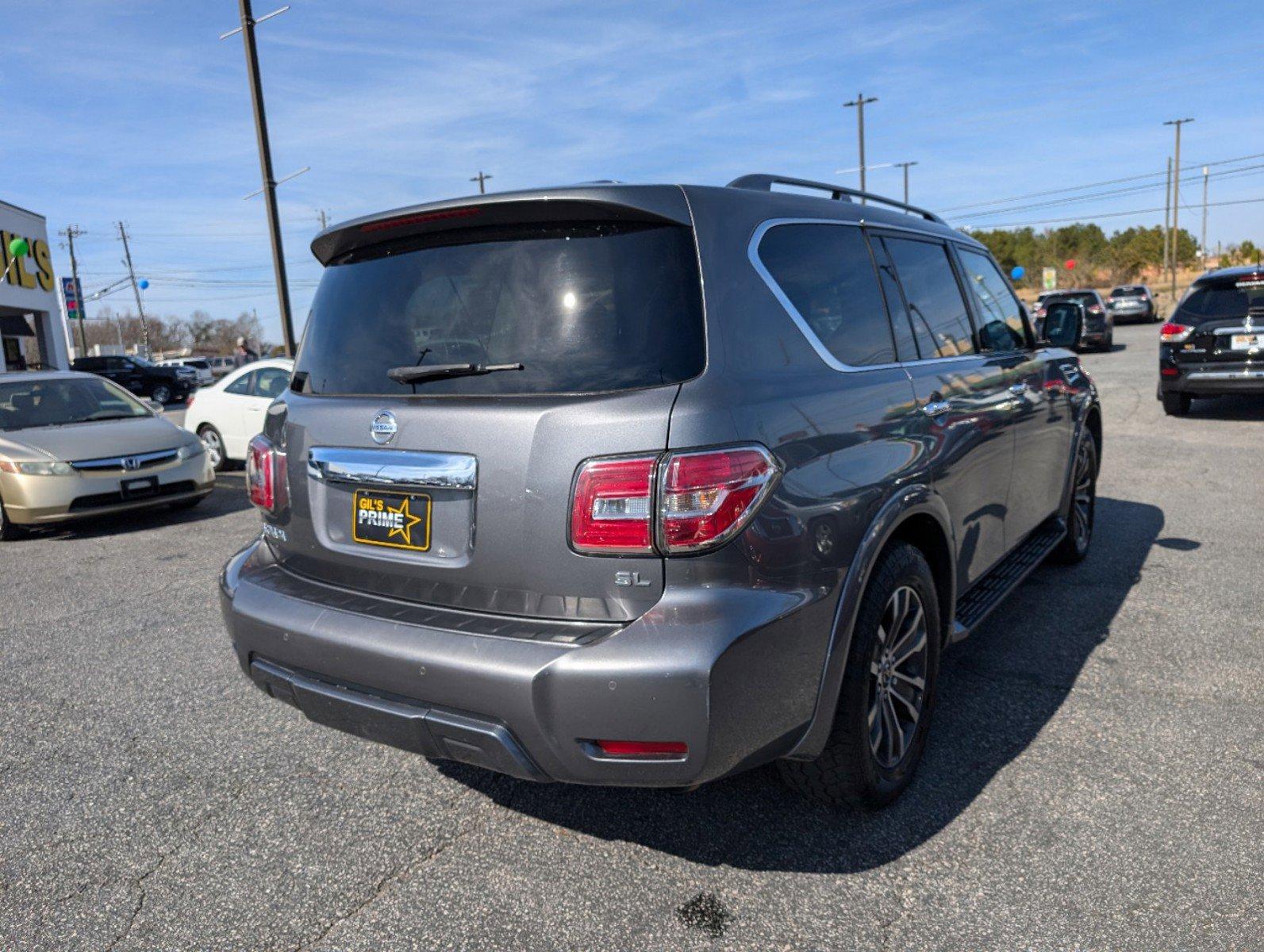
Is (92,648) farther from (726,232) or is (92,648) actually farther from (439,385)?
(726,232)

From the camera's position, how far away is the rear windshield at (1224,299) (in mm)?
10727

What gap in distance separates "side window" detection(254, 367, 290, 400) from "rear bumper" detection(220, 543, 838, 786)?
942 cm

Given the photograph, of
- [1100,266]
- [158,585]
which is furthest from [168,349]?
[158,585]

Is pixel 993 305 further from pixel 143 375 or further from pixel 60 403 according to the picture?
pixel 143 375

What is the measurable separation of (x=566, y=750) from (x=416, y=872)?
799 mm

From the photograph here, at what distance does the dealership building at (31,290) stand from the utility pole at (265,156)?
590 inches

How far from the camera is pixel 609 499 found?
2.27 meters

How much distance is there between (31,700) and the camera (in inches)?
163

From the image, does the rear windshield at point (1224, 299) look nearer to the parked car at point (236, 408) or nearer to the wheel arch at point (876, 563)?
the wheel arch at point (876, 563)

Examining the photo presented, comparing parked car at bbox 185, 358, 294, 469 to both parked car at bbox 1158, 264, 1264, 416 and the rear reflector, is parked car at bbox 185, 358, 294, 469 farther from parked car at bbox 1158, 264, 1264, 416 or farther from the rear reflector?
parked car at bbox 1158, 264, 1264, 416

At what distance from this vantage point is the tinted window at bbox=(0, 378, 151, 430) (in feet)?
27.8

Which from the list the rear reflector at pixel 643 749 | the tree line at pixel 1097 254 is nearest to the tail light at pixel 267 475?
the rear reflector at pixel 643 749

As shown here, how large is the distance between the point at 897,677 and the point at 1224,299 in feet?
34.3

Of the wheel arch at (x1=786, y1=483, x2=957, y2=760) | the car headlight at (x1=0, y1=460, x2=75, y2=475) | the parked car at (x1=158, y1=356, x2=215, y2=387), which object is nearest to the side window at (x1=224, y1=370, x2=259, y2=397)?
the car headlight at (x1=0, y1=460, x2=75, y2=475)
